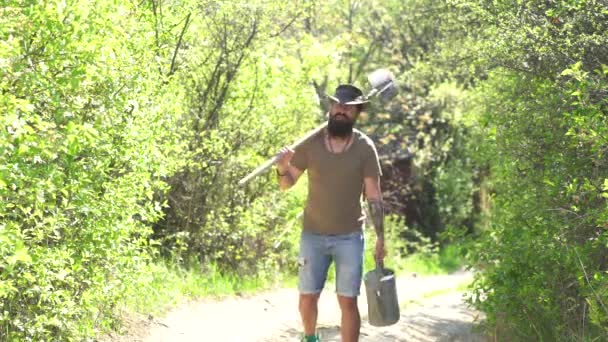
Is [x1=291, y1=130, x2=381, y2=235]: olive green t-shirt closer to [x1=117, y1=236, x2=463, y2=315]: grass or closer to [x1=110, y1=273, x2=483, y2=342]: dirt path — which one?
[x1=117, y1=236, x2=463, y2=315]: grass

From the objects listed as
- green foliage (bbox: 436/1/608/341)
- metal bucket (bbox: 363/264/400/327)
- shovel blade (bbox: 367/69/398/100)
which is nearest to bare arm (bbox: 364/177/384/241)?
metal bucket (bbox: 363/264/400/327)

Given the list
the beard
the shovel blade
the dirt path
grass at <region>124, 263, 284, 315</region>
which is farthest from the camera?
the dirt path

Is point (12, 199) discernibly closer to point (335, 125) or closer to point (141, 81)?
point (141, 81)

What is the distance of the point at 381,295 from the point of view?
6867 mm

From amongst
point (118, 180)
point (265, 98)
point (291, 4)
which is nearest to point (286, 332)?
point (118, 180)

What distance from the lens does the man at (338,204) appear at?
22.4 ft

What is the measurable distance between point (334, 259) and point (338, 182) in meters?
0.55

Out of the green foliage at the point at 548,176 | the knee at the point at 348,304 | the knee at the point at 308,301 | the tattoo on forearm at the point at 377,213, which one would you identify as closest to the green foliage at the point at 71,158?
the knee at the point at 308,301

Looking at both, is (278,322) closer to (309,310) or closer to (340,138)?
(309,310)

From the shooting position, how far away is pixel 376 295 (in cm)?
688

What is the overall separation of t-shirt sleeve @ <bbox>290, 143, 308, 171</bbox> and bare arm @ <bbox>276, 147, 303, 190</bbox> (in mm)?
30

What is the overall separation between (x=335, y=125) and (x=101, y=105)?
5.61 ft

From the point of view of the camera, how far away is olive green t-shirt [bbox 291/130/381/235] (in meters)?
6.84

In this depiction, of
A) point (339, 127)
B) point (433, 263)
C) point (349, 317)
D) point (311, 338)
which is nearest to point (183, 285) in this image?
point (311, 338)
